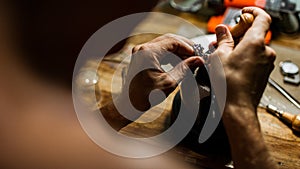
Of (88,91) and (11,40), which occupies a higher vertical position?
(11,40)

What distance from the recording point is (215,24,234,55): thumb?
900 mm

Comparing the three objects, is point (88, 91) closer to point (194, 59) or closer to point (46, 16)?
point (194, 59)

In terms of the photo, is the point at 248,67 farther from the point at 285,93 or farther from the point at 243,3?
the point at 243,3

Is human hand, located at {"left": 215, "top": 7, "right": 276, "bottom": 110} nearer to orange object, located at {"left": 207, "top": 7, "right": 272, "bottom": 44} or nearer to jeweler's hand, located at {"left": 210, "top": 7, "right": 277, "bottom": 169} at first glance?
jeweler's hand, located at {"left": 210, "top": 7, "right": 277, "bottom": 169}

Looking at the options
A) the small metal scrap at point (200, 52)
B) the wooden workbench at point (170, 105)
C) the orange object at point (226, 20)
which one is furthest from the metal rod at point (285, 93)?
the small metal scrap at point (200, 52)

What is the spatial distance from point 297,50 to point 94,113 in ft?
2.36

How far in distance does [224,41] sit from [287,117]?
1.13ft

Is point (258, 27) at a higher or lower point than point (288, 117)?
higher

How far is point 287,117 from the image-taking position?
45.2 inches

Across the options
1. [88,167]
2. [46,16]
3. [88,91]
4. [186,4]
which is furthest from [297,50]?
[46,16]

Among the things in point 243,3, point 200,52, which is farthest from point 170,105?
point 243,3

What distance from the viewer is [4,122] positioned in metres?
0.68

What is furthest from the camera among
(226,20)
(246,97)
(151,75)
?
(226,20)

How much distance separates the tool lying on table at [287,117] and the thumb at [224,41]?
1.07 ft
